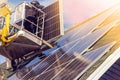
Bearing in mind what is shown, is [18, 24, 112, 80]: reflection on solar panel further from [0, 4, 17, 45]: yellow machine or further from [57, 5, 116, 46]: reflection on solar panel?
[0, 4, 17, 45]: yellow machine

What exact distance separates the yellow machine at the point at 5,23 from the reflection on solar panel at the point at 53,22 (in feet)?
6.72

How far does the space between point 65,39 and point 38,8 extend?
331 cm

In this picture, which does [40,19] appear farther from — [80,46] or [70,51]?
[80,46]

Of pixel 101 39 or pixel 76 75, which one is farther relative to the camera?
pixel 101 39

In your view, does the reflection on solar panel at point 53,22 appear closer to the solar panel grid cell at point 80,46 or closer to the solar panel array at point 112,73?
the solar panel grid cell at point 80,46

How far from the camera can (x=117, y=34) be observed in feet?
49.1

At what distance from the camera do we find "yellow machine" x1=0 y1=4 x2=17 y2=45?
18473mm

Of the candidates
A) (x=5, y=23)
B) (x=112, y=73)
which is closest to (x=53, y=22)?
(x=5, y=23)

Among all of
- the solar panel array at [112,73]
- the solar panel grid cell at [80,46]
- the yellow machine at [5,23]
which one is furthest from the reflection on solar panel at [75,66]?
the yellow machine at [5,23]

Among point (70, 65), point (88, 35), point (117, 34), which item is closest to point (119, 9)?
point (88, 35)

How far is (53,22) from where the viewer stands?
19.5 metres

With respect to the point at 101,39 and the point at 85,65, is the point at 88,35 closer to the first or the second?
the point at 101,39

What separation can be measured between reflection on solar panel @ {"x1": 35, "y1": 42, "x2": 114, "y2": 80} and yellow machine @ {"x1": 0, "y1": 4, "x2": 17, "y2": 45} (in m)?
4.22

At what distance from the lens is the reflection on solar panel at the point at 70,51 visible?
15.3 m
